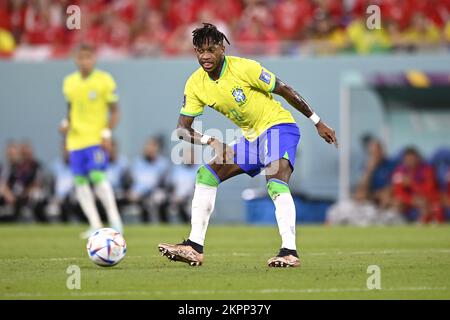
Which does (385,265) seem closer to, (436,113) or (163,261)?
(163,261)

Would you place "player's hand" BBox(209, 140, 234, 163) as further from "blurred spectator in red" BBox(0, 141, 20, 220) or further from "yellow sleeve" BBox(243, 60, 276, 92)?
"blurred spectator in red" BBox(0, 141, 20, 220)

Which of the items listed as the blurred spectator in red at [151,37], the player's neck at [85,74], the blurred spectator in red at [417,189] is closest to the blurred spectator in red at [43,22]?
the blurred spectator in red at [151,37]

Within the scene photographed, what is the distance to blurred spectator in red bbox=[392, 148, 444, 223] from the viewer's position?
21719 mm

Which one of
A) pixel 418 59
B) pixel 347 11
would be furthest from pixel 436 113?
pixel 347 11

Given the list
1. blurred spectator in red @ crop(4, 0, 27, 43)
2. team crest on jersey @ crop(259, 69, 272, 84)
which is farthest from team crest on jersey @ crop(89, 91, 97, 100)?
blurred spectator in red @ crop(4, 0, 27, 43)

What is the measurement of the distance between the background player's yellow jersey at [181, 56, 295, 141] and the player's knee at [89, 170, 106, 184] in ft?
18.6

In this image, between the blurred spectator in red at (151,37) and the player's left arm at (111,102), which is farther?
the blurred spectator in red at (151,37)

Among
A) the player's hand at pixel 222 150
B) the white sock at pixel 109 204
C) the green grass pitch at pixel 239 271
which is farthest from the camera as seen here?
the white sock at pixel 109 204

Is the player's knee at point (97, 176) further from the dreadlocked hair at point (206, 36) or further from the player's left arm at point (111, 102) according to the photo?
the dreadlocked hair at point (206, 36)

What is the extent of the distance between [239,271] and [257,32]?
47.0 ft

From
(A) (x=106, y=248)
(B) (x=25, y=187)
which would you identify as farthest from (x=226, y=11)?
(A) (x=106, y=248)

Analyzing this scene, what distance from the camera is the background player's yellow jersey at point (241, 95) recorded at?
34.7 feet

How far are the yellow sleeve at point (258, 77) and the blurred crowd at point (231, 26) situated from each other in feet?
41.9

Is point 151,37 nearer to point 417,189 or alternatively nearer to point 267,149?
point 417,189
